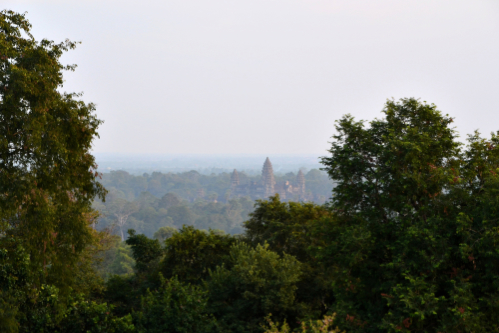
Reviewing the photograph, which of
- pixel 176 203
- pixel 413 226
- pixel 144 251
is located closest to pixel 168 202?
pixel 176 203

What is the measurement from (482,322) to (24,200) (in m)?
10.2

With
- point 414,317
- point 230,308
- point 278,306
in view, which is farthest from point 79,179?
point 414,317

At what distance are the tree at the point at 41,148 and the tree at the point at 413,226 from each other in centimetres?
669

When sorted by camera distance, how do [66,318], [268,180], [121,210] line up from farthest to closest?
[268,180] < [121,210] < [66,318]

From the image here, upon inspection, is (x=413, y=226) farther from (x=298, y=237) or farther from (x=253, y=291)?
(x=298, y=237)

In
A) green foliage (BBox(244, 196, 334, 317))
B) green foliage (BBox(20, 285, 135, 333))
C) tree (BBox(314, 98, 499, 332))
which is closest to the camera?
tree (BBox(314, 98, 499, 332))

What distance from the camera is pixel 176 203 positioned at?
104 metres

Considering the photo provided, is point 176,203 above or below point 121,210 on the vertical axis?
above

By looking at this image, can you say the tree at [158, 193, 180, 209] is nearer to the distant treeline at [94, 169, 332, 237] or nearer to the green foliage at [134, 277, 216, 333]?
the distant treeline at [94, 169, 332, 237]

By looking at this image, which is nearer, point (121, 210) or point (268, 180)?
point (121, 210)

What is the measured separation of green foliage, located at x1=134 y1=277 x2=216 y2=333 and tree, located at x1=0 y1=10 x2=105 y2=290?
2316 mm

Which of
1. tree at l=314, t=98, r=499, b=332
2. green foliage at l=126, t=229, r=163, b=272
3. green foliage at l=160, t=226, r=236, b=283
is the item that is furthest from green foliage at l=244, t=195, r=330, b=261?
tree at l=314, t=98, r=499, b=332

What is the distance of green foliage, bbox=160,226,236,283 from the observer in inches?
617

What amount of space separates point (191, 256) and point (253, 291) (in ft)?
16.0
